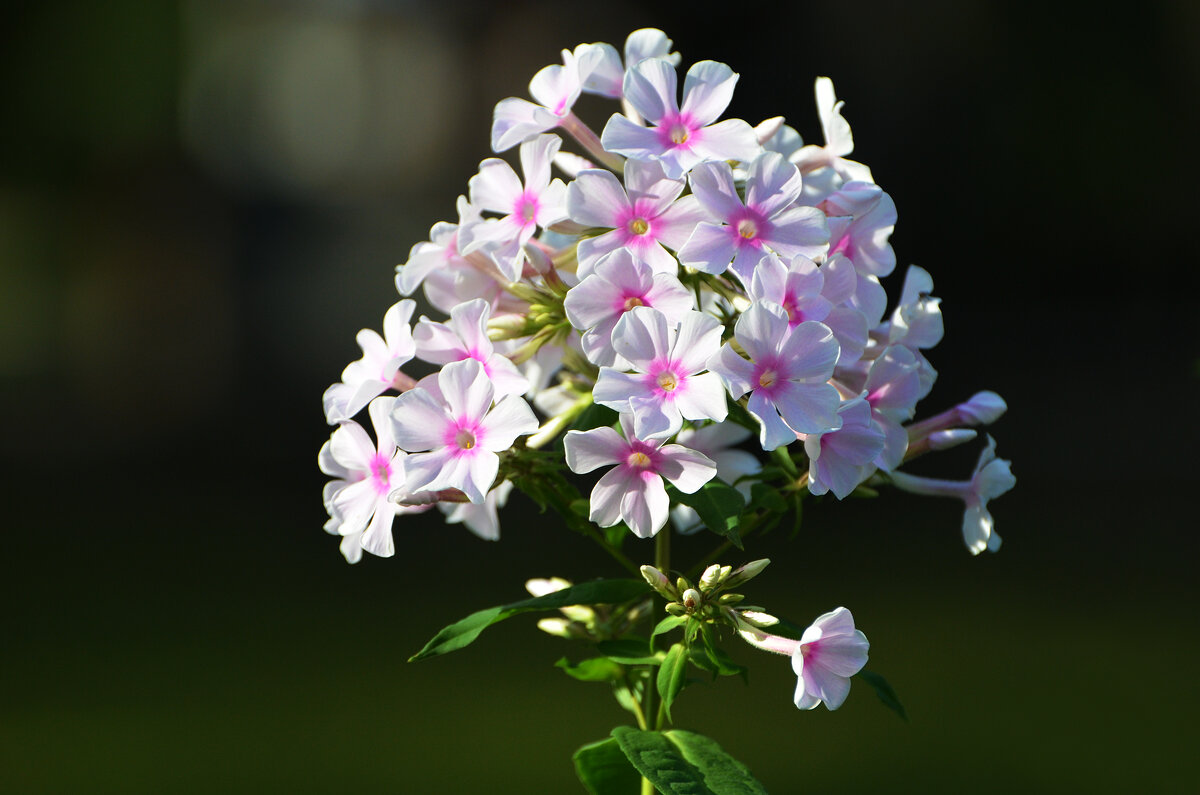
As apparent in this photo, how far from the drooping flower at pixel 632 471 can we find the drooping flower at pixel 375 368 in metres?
0.14

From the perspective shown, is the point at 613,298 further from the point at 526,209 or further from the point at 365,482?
the point at 365,482

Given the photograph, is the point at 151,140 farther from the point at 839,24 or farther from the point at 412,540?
the point at 839,24

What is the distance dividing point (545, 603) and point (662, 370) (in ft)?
0.54

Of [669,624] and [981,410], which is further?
Answer: [981,410]

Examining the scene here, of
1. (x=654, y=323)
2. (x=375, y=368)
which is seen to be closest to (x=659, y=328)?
(x=654, y=323)

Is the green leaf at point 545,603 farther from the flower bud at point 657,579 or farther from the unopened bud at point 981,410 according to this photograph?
the unopened bud at point 981,410

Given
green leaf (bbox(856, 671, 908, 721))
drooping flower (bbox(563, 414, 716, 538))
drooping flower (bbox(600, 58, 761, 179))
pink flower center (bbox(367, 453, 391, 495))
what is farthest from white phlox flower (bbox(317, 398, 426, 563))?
green leaf (bbox(856, 671, 908, 721))

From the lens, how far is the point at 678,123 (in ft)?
2.33

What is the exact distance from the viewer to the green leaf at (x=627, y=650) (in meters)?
0.72

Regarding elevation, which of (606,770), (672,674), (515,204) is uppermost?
(515,204)

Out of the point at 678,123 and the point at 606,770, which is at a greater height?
the point at 678,123

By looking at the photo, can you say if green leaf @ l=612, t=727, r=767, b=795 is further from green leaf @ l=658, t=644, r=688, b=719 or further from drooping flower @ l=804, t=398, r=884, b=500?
drooping flower @ l=804, t=398, r=884, b=500

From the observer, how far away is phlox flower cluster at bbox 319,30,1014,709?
0.63m

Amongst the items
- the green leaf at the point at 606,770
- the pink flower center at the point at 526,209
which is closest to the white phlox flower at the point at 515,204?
the pink flower center at the point at 526,209
